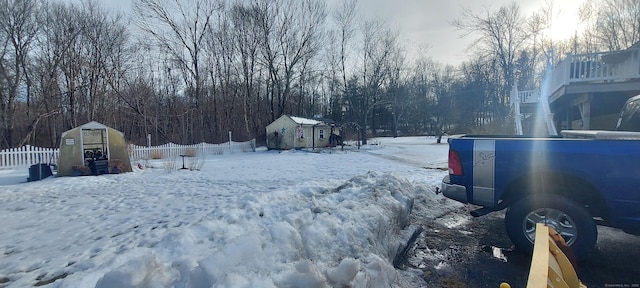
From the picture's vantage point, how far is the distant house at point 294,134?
84.6 ft

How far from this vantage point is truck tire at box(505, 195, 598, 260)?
3.57 metres

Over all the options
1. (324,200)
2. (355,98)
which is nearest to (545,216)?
(324,200)

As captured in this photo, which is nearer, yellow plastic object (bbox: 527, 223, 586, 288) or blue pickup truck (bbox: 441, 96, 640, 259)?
yellow plastic object (bbox: 527, 223, 586, 288)

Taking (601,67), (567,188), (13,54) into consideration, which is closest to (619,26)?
(601,67)

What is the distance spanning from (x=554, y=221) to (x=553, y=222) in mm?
17

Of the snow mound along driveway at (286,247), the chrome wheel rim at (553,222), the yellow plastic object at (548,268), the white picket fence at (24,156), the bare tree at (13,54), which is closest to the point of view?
the yellow plastic object at (548,268)

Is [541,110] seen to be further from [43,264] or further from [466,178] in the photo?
[43,264]

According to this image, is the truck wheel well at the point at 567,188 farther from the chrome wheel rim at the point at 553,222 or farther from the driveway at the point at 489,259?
the driveway at the point at 489,259

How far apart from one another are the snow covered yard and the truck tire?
134cm

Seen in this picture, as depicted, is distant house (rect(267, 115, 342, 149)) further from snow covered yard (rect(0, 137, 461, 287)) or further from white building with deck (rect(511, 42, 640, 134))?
snow covered yard (rect(0, 137, 461, 287))

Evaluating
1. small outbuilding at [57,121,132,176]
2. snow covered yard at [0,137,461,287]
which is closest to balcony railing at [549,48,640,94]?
snow covered yard at [0,137,461,287]

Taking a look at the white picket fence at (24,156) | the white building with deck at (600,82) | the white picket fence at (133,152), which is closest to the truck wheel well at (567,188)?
the white building with deck at (600,82)

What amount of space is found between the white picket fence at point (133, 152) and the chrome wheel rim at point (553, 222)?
550 inches

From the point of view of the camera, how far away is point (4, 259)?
12.5 ft
